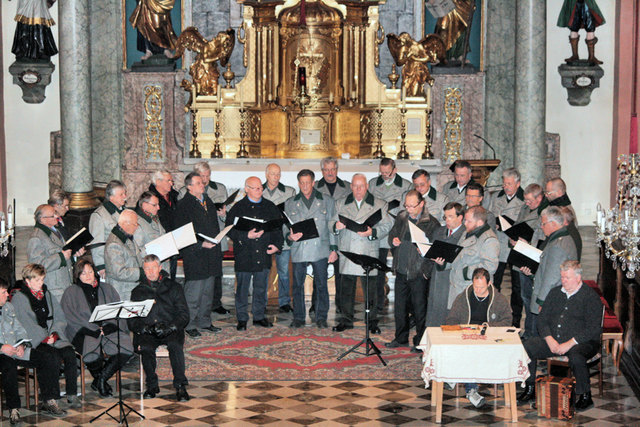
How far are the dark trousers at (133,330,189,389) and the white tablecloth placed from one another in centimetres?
222

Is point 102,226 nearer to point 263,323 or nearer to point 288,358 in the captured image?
point 263,323

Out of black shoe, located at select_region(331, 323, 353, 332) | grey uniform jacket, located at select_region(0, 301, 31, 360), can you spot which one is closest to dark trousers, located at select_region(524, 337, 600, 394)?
black shoe, located at select_region(331, 323, 353, 332)

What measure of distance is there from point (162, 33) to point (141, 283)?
9415 mm

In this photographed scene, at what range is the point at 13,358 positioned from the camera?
333 inches

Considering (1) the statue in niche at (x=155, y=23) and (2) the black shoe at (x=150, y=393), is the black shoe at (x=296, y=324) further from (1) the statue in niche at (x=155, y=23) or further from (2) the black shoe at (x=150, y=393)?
(1) the statue in niche at (x=155, y=23)

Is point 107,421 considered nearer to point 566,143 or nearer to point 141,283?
point 141,283

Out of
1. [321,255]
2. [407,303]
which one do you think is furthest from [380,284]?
[407,303]

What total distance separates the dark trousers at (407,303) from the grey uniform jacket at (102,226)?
2951 millimetres

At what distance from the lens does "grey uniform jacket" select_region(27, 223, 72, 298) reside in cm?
968

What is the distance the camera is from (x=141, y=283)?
30.4 feet

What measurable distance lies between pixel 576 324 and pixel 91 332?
4.12 metres

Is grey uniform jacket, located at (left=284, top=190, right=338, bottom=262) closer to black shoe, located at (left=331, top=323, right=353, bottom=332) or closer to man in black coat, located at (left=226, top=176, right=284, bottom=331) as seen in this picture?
man in black coat, located at (left=226, top=176, right=284, bottom=331)

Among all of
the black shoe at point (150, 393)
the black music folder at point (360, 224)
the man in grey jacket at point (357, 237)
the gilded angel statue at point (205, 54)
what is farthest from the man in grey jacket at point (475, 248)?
the gilded angel statue at point (205, 54)

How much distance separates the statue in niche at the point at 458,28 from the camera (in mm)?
17734
